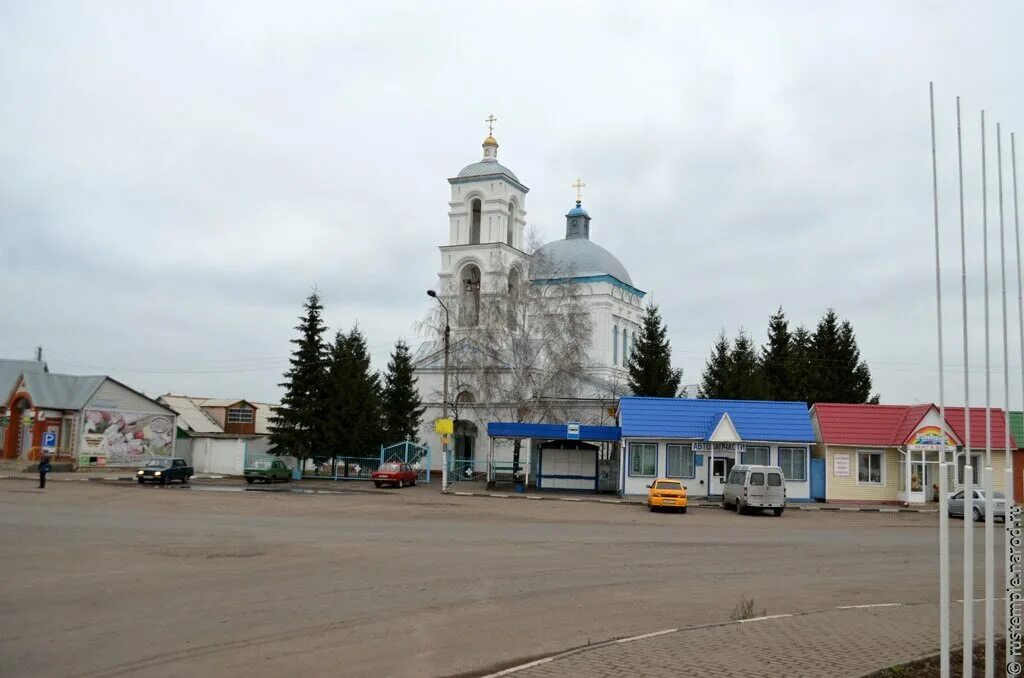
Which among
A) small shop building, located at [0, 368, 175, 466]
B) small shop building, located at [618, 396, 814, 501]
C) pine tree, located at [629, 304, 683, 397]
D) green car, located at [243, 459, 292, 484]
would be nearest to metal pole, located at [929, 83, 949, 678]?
small shop building, located at [618, 396, 814, 501]

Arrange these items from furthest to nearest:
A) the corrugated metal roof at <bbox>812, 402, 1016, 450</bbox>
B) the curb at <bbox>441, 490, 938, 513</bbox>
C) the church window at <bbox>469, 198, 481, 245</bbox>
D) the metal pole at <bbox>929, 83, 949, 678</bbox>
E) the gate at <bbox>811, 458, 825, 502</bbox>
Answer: the church window at <bbox>469, 198, 481, 245</bbox> < the gate at <bbox>811, 458, 825, 502</bbox> < the corrugated metal roof at <bbox>812, 402, 1016, 450</bbox> < the curb at <bbox>441, 490, 938, 513</bbox> < the metal pole at <bbox>929, 83, 949, 678</bbox>

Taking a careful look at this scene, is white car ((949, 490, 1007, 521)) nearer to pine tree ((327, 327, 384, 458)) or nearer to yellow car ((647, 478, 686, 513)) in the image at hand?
yellow car ((647, 478, 686, 513))

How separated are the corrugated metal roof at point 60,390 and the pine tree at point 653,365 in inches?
1357

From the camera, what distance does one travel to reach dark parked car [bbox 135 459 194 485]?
41.7 m

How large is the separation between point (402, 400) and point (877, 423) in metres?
29.8

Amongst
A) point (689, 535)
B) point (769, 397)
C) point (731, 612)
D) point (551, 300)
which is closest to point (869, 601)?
point (731, 612)

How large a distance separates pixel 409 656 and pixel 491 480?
3610 cm

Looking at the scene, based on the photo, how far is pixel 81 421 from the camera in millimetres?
54781

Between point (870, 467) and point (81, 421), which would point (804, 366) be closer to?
point (870, 467)

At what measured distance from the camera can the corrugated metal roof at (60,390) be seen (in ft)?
180

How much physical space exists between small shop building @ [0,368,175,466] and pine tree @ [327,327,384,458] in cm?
1491

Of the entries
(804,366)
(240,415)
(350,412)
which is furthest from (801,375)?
(240,415)

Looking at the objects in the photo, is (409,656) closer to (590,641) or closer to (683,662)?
(590,641)

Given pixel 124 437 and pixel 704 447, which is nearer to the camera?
pixel 704 447
